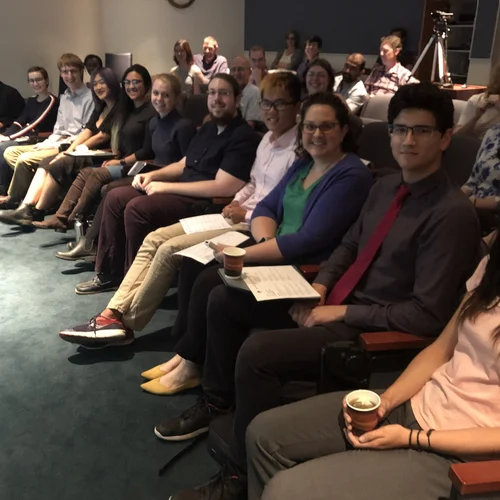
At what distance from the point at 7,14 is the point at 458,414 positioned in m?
6.86

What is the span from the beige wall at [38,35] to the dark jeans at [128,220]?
438 centimetres

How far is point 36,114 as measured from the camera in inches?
207

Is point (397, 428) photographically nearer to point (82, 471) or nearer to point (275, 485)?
point (275, 485)

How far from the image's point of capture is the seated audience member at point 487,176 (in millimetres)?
2141

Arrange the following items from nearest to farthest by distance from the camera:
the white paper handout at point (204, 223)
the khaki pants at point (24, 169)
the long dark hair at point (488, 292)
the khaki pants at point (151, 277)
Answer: the long dark hair at point (488, 292)
the khaki pants at point (151, 277)
the white paper handout at point (204, 223)
the khaki pants at point (24, 169)

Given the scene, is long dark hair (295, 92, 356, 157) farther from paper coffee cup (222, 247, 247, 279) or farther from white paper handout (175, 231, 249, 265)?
paper coffee cup (222, 247, 247, 279)

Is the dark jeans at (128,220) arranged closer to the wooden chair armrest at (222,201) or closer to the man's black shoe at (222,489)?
the wooden chair armrest at (222,201)

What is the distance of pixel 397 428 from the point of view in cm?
117

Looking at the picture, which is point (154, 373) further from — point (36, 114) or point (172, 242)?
point (36, 114)

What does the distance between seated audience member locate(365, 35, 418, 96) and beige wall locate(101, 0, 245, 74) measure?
3.76 m

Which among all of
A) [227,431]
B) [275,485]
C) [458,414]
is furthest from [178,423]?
[458,414]

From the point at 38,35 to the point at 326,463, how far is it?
6.88 metres

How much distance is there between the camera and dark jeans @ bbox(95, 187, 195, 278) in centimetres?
285

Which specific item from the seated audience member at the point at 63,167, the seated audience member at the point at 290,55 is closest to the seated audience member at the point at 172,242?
the seated audience member at the point at 63,167
